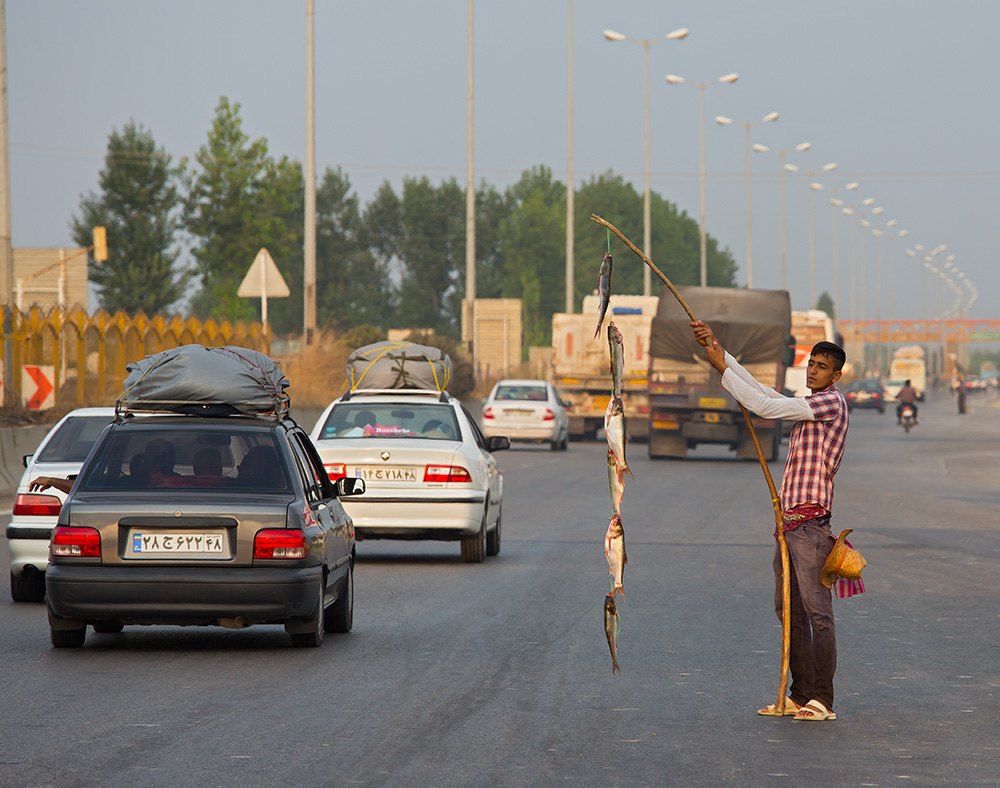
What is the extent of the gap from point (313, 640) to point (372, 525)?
4.76m

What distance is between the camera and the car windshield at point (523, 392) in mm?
40469

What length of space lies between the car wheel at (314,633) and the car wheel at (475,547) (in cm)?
487

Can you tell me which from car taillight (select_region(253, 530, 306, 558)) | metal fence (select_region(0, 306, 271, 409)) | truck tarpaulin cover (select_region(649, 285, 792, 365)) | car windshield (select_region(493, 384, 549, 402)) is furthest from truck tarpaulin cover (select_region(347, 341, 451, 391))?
car windshield (select_region(493, 384, 549, 402))

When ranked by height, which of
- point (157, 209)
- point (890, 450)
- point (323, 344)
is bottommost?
point (890, 450)

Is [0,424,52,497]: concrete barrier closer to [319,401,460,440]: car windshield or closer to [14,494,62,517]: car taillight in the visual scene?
[319,401,460,440]: car windshield

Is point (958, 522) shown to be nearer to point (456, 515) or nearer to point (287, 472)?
point (456, 515)

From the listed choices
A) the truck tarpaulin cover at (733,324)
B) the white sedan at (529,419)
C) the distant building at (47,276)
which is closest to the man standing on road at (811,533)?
the truck tarpaulin cover at (733,324)

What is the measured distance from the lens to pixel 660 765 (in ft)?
21.3

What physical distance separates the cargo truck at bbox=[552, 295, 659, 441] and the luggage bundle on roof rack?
3229cm

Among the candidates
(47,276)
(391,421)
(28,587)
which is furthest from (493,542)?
(47,276)

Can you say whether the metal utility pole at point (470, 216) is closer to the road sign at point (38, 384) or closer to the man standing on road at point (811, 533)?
the road sign at point (38, 384)

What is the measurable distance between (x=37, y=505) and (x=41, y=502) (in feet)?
0.12

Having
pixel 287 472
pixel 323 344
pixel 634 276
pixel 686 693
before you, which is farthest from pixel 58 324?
pixel 634 276

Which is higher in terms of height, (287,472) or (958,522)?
(287,472)
